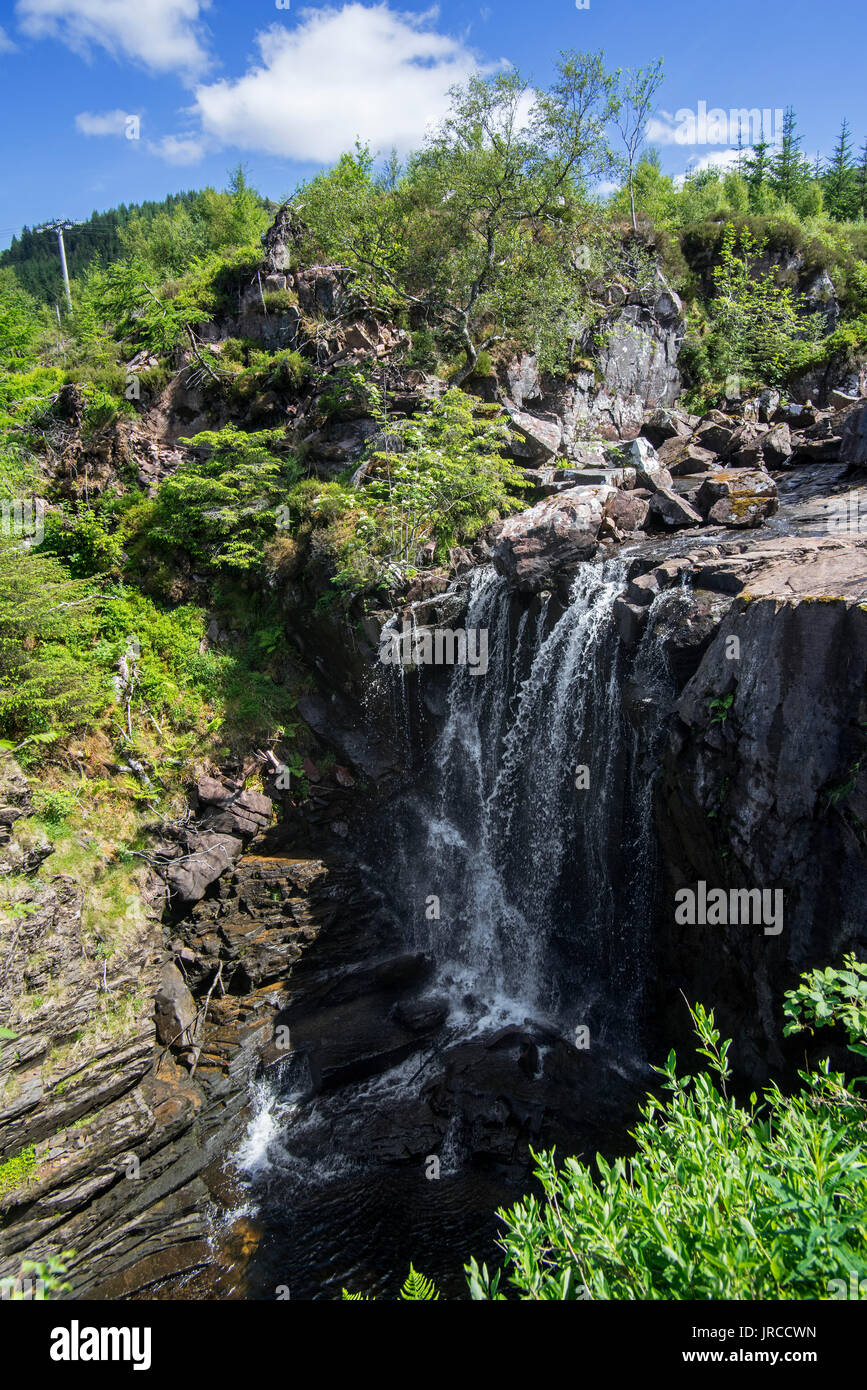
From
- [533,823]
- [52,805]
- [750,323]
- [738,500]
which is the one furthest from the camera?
[750,323]

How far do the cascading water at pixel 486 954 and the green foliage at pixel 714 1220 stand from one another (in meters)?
7.01

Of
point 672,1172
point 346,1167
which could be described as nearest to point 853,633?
point 672,1172

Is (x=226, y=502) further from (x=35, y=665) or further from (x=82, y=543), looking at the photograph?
(x=35, y=665)

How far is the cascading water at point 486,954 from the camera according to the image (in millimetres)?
9789

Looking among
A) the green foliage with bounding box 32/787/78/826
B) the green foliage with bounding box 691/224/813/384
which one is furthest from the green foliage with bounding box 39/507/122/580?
the green foliage with bounding box 691/224/813/384

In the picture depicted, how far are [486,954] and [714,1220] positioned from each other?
37.0ft

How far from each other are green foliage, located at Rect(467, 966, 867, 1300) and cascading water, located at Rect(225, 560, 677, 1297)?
7.01m

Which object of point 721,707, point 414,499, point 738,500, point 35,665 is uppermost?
point 414,499

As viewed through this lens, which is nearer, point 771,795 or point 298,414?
point 771,795

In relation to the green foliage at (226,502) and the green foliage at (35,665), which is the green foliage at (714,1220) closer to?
the green foliage at (35,665)

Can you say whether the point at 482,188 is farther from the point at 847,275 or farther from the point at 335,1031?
the point at 335,1031

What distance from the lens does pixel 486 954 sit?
13797 mm

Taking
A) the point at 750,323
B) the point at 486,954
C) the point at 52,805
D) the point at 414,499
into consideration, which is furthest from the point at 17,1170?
the point at 750,323
